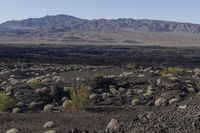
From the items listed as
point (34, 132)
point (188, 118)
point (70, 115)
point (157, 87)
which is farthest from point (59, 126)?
point (157, 87)

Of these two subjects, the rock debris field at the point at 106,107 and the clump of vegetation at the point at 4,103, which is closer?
the rock debris field at the point at 106,107

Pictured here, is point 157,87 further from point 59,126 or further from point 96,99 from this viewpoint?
point 59,126

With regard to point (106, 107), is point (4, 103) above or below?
above

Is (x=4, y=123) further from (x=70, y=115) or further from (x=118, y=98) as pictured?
(x=118, y=98)

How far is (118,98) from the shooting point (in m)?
27.5

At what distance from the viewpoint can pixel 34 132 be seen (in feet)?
61.9

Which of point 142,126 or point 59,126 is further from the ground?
point 142,126

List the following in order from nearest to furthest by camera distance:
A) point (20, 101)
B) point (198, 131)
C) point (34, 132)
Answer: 1. point (198, 131)
2. point (34, 132)
3. point (20, 101)

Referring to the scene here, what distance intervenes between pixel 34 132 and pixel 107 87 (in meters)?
13.1

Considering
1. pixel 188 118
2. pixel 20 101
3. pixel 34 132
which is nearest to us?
pixel 188 118

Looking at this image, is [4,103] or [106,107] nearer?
[4,103]

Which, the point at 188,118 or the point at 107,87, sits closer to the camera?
the point at 188,118

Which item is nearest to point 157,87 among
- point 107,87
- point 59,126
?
point 107,87

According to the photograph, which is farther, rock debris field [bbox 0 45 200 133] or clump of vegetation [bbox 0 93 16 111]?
clump of vegetation [bbox 0 93 16 111]
